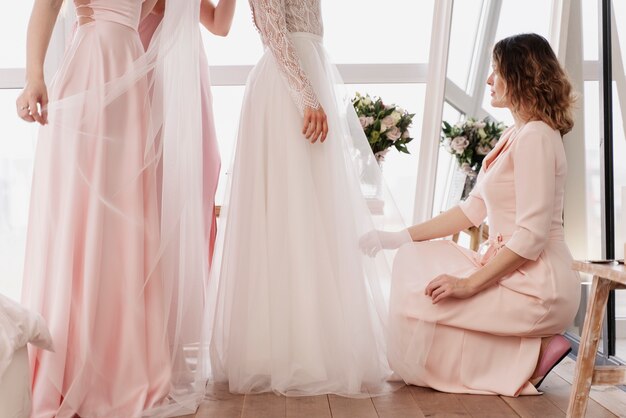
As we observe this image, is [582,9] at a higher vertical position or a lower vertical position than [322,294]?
higher

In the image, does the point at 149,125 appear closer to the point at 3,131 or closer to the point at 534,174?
the point at 534,174

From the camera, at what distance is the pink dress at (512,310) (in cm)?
261

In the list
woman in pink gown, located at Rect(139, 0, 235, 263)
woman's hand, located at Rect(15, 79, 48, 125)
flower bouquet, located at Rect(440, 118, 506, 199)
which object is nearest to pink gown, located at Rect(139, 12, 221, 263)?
woman in pink gown, located at Rect(139, 0, 235, 263)

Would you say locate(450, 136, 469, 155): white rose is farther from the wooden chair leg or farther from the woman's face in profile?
the wooden chair leg

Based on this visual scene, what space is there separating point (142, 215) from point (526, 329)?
1324 mm

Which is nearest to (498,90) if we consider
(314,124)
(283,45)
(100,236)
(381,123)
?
(314,124)

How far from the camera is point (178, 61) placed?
2621mm

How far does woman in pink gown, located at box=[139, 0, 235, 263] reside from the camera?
2.87 m

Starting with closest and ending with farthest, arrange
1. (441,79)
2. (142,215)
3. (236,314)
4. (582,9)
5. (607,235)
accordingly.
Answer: (142,215) < (236,314) < (607,235) < (582,9) < (441,79)

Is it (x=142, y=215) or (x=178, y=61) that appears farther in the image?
(x=178, y=61)

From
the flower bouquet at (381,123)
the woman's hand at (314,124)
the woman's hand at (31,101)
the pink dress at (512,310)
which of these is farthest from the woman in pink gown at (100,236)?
the flower bouquet at (381,123)

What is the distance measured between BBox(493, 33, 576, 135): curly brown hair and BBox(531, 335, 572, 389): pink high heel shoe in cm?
73

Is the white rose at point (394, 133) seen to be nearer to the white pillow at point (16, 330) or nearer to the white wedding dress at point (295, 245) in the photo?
the white wedding dress at point (295, 245)

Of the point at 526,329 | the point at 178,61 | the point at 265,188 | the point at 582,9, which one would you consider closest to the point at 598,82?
the point at 582,9
